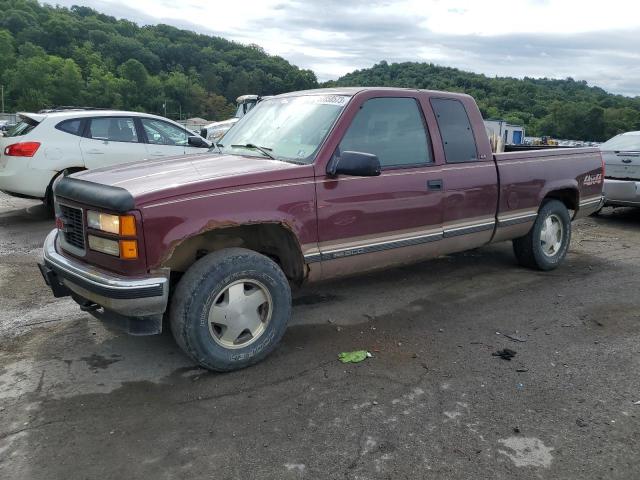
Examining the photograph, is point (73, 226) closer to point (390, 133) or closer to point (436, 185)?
point (390, 133)

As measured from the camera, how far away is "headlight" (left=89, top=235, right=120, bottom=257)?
3239mm

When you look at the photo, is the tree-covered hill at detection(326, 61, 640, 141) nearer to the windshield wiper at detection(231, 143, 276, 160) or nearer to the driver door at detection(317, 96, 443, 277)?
the driver door at detection(317, 96, 443, 277)

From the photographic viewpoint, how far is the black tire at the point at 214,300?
3359mm

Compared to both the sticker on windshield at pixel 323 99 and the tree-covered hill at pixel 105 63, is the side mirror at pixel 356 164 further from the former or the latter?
the tree-covered hill at pixel 105 63

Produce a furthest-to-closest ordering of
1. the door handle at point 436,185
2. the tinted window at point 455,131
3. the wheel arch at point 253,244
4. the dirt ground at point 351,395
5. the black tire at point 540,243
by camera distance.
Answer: the black tire at point 540,243 < the tinted window at point 455,131 < the door handle at point 436,185 < the wheel arch at point 253,244 < the dirt ground at point 351,395

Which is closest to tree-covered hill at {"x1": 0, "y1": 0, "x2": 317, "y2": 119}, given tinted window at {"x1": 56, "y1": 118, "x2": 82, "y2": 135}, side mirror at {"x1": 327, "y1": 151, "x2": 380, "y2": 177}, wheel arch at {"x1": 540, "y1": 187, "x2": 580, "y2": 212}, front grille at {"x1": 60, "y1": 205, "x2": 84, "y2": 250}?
tinted window at {"x1": 56, "y1": 118, "x2": 82, "y2": 135}

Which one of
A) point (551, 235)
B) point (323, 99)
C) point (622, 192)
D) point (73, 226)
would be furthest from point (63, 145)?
point (622, 192)

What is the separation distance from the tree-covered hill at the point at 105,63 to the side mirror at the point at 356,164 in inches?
3773

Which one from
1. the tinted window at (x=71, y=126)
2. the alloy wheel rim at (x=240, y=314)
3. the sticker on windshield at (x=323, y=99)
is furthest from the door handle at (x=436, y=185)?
the tinted window at (x=71, y=126)

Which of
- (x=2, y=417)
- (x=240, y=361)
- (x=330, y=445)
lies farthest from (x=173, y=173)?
(x=330, y=445)

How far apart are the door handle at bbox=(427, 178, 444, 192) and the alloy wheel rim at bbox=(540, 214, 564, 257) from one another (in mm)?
1838

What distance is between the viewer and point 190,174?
3.66 m

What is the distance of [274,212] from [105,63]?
10970cm

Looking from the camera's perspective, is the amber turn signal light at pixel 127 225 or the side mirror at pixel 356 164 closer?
the amber turn signal light at pixel 127 225
